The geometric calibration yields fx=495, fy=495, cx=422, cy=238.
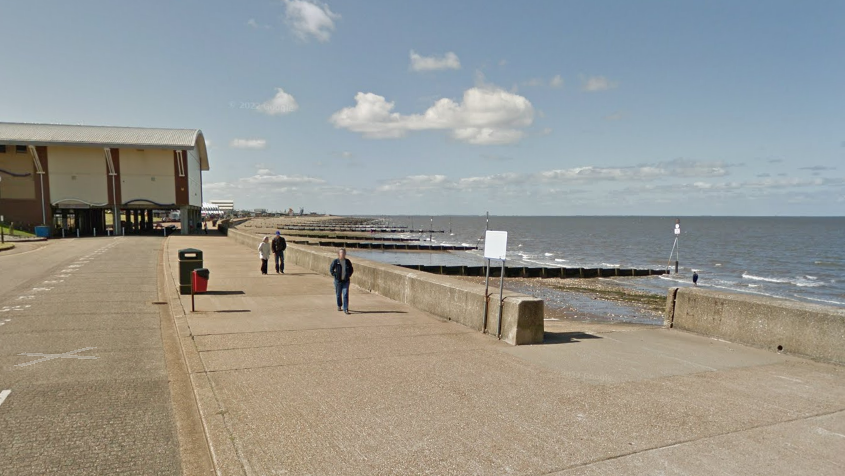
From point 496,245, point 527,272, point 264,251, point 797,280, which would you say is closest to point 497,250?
point 496,245

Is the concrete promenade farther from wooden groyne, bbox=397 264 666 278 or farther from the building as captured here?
the building

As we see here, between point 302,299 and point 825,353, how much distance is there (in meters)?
9.72

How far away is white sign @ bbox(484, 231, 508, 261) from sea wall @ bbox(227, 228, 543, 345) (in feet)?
2.80

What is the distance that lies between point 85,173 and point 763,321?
2169 inches

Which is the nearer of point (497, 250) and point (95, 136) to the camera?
point (497, 250)

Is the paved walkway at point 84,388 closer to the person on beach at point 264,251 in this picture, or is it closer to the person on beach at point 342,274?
the person on beach at point 342,274

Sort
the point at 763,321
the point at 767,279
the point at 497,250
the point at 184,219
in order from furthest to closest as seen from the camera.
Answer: the point at 184,219, the point at 767,279, the point at 497,250, the point at 763,321

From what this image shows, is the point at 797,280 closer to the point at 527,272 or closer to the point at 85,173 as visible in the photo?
the point at 527,272

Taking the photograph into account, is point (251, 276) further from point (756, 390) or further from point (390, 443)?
point (756, 390)

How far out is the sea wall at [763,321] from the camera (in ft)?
22.0

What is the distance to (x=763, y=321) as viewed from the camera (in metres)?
7.40

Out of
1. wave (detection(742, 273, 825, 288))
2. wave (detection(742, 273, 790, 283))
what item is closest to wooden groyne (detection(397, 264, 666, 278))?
wave (detection(742, 273, 790, 283))

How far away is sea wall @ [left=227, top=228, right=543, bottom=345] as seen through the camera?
764 centimetres

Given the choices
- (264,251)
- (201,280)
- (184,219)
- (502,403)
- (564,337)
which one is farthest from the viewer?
(184,219)
